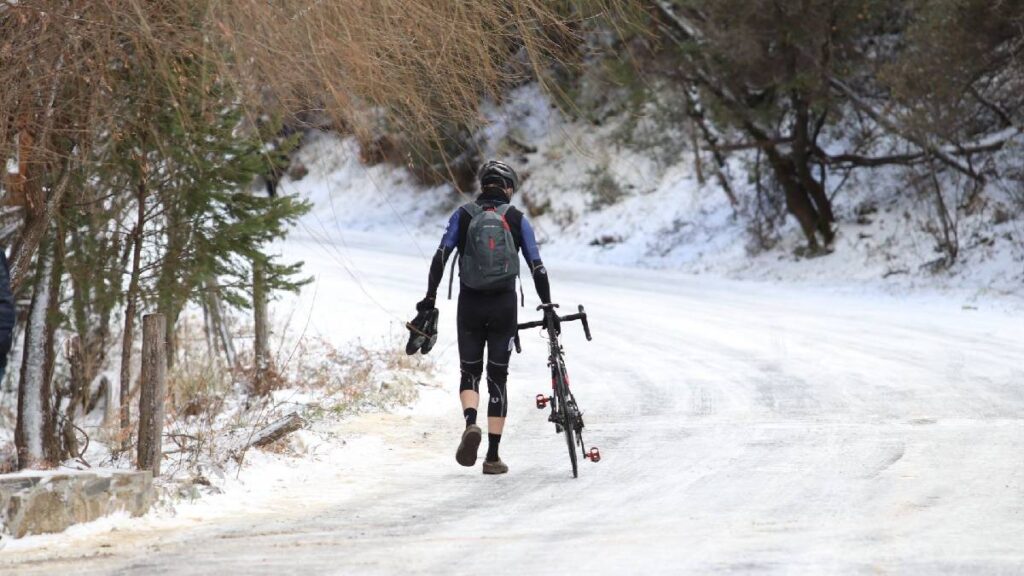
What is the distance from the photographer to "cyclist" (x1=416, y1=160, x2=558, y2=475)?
309 inches

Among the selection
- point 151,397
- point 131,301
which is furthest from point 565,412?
point 131,301

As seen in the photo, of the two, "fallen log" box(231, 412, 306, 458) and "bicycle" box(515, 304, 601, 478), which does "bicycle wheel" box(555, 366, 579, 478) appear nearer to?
"bicycle" box(515, 304, 601, 478)

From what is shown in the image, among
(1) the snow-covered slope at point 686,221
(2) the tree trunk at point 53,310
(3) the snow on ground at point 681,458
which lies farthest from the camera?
(1) the snow-covered slope at point 686,221

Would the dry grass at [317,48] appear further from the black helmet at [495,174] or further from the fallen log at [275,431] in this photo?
the fallen log at [275,431]

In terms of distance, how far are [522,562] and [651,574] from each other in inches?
24.5

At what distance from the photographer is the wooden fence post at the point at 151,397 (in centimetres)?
751

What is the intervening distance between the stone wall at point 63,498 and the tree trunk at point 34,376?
509 centimetres

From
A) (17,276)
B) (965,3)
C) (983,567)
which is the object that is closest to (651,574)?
(983,567)

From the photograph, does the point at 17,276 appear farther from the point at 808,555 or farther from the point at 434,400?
the point at 808,555

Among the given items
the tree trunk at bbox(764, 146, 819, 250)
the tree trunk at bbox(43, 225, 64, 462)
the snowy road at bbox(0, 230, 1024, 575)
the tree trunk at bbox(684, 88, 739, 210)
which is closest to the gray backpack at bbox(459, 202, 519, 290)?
the snowy road at bbox(0, 230, 1024, 575)

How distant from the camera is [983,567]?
5363 millimetres

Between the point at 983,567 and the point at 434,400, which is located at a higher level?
the point at 434,400

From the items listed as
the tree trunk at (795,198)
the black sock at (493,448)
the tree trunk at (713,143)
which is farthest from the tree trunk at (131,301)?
the tree trunk at (713,143)

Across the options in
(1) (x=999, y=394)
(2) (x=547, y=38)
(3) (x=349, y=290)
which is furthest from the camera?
(3) (x=349, y=290)
